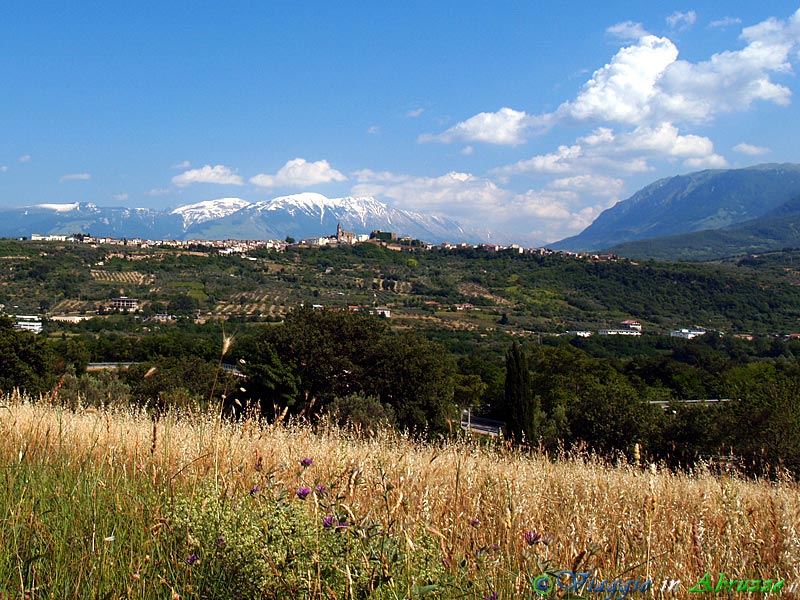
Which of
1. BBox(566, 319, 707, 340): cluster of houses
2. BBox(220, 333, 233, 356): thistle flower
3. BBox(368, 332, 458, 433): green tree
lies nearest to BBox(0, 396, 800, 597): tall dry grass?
BBox(220, 333, 233, 356): thistle flower

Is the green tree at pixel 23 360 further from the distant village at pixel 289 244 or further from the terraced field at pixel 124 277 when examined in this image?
the distant village at pixel 289 244

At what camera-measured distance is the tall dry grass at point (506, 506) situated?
7.52ft

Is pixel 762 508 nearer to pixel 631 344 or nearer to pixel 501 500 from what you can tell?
pixel 501 500

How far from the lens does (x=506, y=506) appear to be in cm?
279

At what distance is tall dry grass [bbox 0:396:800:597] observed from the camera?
2291mm

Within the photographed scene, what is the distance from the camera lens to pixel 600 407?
2511 centimetres

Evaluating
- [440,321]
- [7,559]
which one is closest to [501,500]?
[7,559]

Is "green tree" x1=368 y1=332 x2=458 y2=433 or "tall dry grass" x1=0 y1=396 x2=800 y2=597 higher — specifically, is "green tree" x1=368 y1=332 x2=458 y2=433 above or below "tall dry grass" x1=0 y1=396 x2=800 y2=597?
below

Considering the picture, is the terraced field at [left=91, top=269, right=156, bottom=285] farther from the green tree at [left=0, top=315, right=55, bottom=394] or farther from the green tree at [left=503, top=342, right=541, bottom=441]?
the green tree at [left=503, top=342, right=541, bottom=441]

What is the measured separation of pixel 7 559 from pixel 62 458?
1.29 metres

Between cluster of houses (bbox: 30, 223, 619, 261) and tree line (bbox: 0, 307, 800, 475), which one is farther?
cluster of houses (bbox: 30, 223, 619, 261)

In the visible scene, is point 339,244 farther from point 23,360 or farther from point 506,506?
point 506,506

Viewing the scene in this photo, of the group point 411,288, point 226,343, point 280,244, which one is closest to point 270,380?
point 226,343

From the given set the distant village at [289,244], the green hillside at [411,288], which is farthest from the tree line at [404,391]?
the distant village at [289,244]
